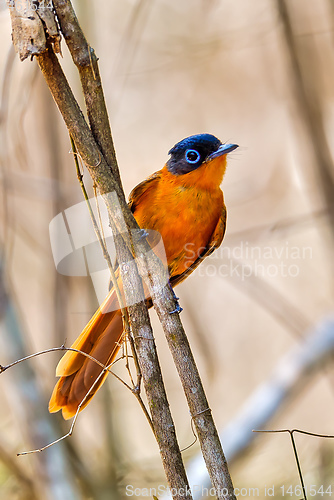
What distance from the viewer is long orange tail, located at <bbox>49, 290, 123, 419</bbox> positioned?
1.29m

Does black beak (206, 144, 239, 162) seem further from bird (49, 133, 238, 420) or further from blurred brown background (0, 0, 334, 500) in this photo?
blurred brown background (0, 0, 334, 500)

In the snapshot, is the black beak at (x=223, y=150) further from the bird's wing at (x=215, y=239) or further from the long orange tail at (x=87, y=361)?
the long orange tail at (x=87, y=361)

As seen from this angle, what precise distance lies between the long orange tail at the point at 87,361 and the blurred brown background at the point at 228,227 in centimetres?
71

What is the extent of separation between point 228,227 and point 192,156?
3.15 ft

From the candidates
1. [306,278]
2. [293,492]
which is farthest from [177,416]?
[306,278]


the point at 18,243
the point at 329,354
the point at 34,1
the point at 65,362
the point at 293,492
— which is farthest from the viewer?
the point at 18,243

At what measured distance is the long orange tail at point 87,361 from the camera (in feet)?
4.23

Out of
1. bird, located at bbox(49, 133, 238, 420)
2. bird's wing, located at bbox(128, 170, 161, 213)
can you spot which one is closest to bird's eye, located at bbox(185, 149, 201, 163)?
bird, located at bbox(49, 133, 238, 420)

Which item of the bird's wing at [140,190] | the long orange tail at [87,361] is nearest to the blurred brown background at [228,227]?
the bird's wing at [140,190]

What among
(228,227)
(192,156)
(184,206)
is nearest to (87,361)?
(184,206)

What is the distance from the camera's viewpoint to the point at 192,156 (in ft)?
5.57

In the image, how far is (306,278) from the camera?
2660 mm

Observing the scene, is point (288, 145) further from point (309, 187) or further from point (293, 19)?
point (293, 19)

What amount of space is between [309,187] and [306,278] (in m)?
0.57
